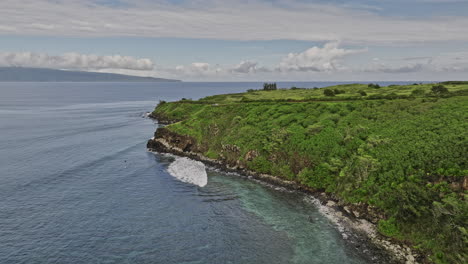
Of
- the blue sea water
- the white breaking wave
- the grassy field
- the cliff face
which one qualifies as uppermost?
the grassy field

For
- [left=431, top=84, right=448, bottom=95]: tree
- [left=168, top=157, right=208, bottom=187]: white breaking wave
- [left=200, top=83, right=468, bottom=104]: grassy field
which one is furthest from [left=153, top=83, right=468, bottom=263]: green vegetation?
[left=168, top=157, right=208, bottom=187]: white breaking wave

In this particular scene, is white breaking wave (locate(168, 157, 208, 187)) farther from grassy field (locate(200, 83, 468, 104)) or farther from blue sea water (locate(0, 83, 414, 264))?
grassy field (locate(200, 83, 468, 104))

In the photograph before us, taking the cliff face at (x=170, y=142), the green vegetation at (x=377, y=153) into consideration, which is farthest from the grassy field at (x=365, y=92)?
the cliff face at (x=170, y=142)

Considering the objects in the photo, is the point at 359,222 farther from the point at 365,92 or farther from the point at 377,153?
the point at 365,92

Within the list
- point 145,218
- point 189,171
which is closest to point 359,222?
point 145,218

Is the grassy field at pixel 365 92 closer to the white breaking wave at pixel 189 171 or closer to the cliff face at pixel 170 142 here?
the cliff face at pixel 170 142

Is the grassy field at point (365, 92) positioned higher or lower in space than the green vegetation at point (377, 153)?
higher
